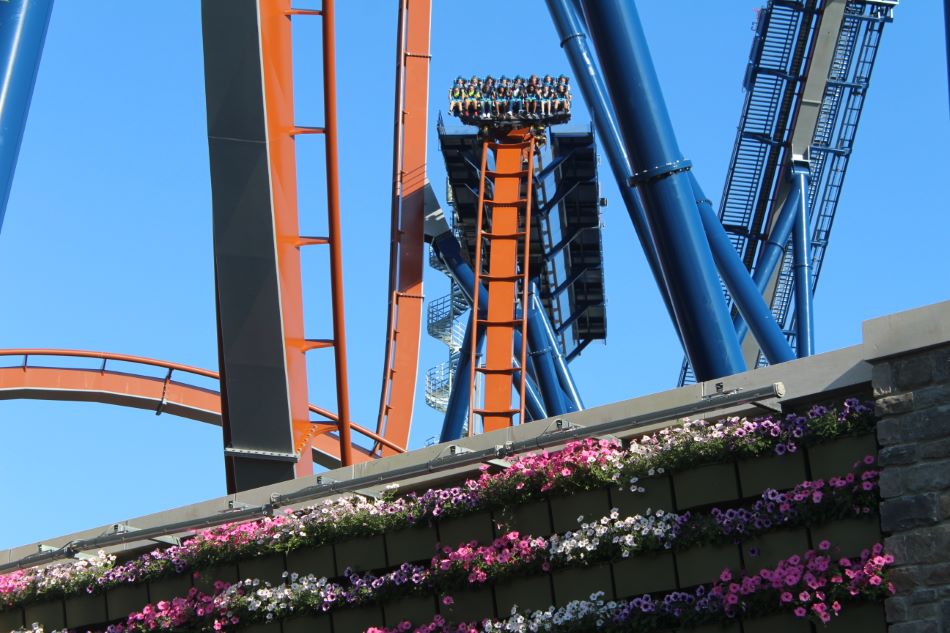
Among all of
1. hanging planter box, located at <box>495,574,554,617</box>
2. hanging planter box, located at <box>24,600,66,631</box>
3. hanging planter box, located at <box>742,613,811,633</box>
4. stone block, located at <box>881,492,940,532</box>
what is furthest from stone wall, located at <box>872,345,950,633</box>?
hanging planter box, located at <box>24,600,66,631</box>

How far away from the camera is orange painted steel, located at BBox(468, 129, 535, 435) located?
2214 centimetres

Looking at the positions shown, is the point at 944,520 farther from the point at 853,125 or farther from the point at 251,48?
the point at 853,125

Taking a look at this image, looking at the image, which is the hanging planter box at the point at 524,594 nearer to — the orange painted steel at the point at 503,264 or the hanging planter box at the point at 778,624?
the hanging planter box at the point at 778,624

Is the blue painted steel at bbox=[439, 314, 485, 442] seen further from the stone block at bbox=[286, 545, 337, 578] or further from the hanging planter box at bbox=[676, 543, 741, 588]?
the hanging planter box at bbox=[676, 543, 741, 588]

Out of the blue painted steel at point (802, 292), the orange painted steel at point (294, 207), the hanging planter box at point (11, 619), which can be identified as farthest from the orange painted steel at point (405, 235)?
the hanging planter box at point (11, 619)

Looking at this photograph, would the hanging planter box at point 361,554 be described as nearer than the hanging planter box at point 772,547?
No

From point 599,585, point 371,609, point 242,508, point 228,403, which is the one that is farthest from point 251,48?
point 599,585

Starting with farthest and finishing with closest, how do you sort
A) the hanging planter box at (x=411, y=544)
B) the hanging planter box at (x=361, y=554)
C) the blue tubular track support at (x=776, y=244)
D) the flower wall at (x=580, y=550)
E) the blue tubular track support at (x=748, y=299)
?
the blue tubular track support at (x=776, y=244) < the blue tubular track support at (x=748, y=299) < the hanging planter box at (x=361, y=554) < the hanging planter box at (x=411, y=544) < the flower wall at (x=580, y=550)

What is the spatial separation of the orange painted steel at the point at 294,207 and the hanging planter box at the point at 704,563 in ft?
15.9

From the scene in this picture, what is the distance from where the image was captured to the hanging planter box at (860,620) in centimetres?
665

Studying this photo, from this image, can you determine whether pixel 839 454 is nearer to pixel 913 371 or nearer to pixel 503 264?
pixel 913 371

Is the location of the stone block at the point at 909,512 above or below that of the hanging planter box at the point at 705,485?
below

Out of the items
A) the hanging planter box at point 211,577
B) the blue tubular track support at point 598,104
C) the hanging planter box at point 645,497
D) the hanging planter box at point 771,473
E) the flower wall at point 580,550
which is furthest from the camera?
the blue tubular track support at point 598,104

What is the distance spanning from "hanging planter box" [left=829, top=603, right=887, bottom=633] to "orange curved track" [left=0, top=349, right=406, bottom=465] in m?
14.8
